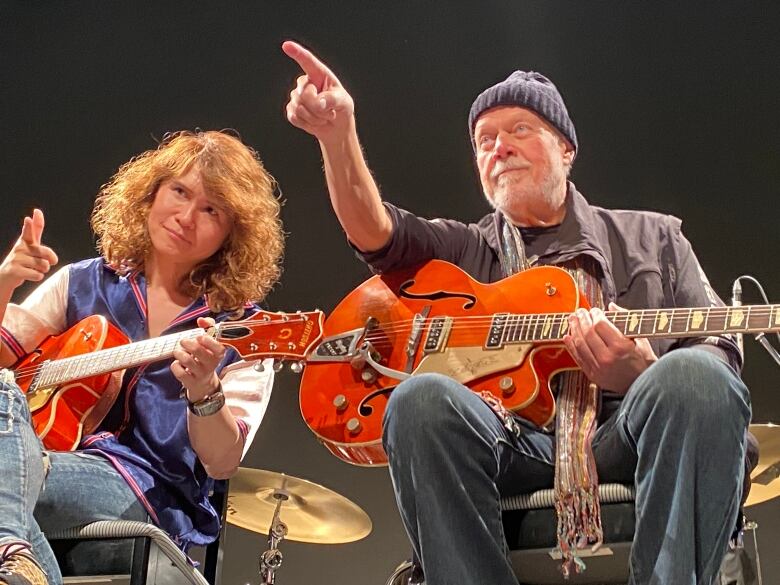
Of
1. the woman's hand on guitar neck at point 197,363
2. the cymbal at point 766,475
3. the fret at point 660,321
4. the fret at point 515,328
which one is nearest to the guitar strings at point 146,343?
the woman's hand on guitar neck at point 197,363

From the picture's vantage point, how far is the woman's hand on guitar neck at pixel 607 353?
167 cm

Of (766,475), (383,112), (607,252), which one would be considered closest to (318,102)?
(607,252)

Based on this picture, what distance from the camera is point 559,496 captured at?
1.56m

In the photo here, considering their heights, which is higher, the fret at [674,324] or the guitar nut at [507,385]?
the fret at [674,324]

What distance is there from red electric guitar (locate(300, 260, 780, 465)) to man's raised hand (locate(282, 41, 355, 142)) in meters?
0.33

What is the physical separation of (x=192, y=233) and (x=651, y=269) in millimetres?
1070

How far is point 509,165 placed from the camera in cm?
214

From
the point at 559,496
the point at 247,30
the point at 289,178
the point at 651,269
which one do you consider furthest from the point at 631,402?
the point at 247,30

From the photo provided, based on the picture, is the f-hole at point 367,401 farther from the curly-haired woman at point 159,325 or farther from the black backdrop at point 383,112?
the black backdrop at point 383,112

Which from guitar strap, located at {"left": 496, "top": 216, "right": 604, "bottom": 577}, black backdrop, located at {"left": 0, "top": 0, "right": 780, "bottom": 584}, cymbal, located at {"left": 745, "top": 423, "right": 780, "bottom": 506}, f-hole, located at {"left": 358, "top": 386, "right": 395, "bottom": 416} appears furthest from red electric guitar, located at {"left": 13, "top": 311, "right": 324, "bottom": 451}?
cymbal, located at {"left": 745, "top": 423, "right": 780, "bottom": 506}

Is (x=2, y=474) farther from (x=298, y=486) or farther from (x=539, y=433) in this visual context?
(x=298, y=486)

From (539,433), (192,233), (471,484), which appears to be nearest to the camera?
(471,484)

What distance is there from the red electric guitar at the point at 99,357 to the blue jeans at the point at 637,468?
580mm

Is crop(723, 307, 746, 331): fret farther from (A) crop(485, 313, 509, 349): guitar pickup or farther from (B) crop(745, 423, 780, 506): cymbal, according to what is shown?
(B) crop(745, 423, 780, 506): cymbal
